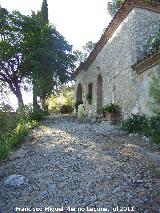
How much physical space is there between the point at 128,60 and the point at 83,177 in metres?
8.13

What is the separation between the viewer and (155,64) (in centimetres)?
1169

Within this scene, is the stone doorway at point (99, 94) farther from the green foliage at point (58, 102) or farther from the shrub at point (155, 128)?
the shrub at point (155, 128)

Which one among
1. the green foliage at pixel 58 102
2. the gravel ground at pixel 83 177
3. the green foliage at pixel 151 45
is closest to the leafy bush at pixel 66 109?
the green foliage at pixel 58 102

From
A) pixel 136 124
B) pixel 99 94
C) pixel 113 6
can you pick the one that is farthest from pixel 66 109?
pixel 136 124

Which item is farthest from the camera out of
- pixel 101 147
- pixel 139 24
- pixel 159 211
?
pixel 139 24

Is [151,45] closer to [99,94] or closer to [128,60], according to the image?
[128,60]

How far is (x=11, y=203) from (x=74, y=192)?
1261 mm

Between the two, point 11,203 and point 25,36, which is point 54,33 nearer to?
point 25,36

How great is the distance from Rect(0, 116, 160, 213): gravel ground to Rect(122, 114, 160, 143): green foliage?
35cm

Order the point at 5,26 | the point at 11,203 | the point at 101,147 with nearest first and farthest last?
the point at 11,203 < the point at 101,147 < the point at 5,26

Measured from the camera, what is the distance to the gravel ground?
5.98 metres

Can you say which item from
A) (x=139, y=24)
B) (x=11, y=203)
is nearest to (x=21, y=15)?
(x=139, y=24)

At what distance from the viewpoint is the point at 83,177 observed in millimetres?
7195

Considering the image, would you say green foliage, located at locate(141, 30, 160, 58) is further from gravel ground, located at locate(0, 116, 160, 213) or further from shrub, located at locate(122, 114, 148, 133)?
gravel ground, located at locate(0, 116, 160, 213)
